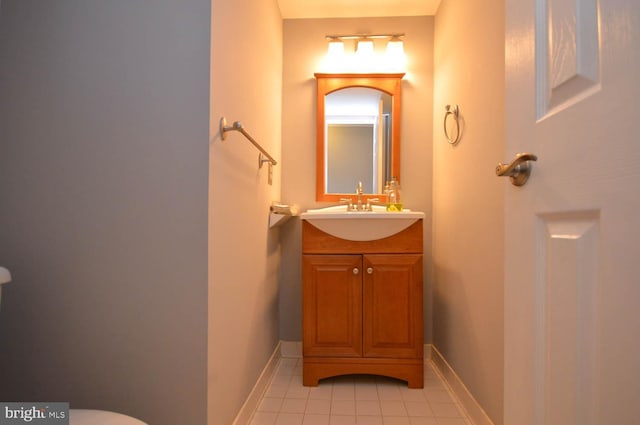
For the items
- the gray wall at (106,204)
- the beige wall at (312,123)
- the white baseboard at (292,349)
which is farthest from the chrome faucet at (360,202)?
the gray wall at (106,204)

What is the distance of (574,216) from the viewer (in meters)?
0.51

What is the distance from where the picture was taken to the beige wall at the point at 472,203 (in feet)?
4.32

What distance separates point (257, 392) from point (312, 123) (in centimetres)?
165

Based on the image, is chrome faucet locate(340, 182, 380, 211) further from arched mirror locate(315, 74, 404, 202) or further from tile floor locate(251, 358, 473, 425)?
tile floor locate(251, 358, 473, 425)

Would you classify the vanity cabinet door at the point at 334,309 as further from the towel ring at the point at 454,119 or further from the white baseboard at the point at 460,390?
the towel ring at the point at 454,119

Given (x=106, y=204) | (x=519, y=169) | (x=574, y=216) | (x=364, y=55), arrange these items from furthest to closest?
(x=364, y=55)
(x=106, y=204)
(x=519, y=169)
(x=574, y=216)

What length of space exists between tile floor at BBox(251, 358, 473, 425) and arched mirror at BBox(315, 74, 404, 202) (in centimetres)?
112

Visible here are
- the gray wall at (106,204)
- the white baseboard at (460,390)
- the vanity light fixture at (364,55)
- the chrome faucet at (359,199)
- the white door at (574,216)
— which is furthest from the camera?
the vanity light fixture at (364,55)

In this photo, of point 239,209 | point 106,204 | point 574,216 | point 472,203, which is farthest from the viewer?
point 472,203

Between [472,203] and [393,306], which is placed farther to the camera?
[393,306]

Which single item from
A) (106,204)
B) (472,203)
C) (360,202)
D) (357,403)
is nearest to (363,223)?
(360,202)

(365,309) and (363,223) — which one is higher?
(363,223)

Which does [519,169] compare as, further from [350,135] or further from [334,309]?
[350,135]

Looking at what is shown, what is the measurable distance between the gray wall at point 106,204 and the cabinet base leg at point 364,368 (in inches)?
34.9
